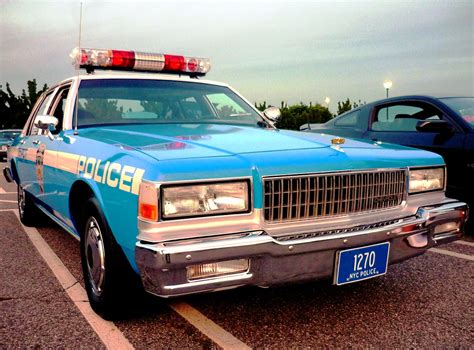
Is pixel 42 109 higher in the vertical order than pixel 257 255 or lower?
higher

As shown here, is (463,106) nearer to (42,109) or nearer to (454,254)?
(454,254)

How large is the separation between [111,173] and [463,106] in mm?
3965

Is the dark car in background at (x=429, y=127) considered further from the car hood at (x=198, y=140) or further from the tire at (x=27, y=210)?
the tire at (x=27, y=210)

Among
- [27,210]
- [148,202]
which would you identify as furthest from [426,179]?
[27,210]

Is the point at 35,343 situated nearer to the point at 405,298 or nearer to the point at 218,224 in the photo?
the point at 218,224

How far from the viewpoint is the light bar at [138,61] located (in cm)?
419

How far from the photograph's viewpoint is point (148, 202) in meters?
2.16

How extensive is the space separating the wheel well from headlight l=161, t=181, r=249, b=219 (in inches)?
38.0

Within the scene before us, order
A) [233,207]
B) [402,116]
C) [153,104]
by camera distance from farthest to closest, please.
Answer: [402,116] < [153,104] < [233,207]

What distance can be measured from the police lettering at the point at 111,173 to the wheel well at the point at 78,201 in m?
0.11

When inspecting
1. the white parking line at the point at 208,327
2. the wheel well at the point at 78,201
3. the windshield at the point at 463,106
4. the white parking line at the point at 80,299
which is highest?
the windshield at the point at 463,106

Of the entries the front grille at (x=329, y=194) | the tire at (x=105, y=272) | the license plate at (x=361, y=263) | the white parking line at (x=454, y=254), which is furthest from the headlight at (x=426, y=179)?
the tire at (x=105, y=272)

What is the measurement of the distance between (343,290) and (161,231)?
5.05 ft

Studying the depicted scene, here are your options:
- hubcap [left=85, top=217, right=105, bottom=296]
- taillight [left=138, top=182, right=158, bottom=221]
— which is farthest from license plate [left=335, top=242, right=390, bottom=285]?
hubcap [left=85, top=217, right=105, bottom=296]
